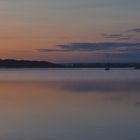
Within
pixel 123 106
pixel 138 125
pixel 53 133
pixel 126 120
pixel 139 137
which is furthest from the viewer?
pixel 123 106

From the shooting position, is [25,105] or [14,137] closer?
[14,137]

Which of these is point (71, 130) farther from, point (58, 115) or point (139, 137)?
point (58, 115)

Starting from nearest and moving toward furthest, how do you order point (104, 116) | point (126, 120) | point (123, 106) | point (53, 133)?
1. point (53, 133)
2. point (126, 120)
3. point (104, 116)
4. point (123, 106)

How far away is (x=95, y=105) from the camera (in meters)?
16.5

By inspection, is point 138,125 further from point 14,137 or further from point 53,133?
point 14,137

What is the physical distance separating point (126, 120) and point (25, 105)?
5.31 m

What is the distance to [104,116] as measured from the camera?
13.4 metres

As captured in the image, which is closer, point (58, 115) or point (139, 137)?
point (139, 137)

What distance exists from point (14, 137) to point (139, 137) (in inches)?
107

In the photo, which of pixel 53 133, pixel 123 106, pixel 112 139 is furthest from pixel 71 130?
pixel 123 106

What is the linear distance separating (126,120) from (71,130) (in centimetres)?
220

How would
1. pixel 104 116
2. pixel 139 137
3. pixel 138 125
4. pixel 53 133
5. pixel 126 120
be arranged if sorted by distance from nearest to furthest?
pixel 139 137 < pixel 53 133 < pixel 138 125 < pixel 126 120 < pixel 104 116

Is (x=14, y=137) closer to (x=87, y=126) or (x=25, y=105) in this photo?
(x=87, y=126)

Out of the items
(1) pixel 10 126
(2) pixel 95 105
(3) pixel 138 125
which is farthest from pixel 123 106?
(1) pixel 10 126
